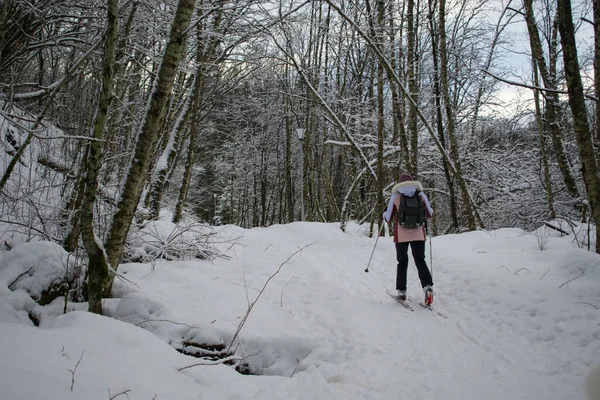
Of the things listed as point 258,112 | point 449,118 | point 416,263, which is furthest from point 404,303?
point 258,112

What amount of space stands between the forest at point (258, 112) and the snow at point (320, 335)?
26.0 inches

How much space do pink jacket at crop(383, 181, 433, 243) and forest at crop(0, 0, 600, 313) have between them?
1.49 m

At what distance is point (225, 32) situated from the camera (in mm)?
5992

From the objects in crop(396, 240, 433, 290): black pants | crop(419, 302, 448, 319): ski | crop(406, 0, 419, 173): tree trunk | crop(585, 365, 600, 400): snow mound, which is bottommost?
crop(585, 365, 600, 400): snow mound

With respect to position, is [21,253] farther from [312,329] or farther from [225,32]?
[225,32]

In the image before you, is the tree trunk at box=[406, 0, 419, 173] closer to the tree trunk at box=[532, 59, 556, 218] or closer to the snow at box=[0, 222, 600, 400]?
the tree trunk at box=[532, 59, 556, 218]

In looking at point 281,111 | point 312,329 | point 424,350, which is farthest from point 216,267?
point 281,111

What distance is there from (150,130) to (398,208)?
11.7 ft

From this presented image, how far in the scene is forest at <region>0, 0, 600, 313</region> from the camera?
330cm

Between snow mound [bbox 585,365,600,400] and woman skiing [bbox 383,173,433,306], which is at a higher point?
woman skiing [bbox 383,173,433,306]

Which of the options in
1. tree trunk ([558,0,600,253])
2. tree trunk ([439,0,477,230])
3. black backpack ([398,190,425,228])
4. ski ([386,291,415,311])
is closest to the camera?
tree trunk ([558,0,600,253])

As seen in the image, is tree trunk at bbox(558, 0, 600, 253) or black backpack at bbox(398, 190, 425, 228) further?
black backpack at bbox(398, 190, 425, 228)

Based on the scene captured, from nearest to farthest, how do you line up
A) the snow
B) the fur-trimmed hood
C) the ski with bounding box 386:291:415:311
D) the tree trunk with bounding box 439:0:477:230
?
the snow → the ski with bounding box 386:291:415:311 → the fur-trimmed hood → the tree trunk with bounding box 439:0:477:230

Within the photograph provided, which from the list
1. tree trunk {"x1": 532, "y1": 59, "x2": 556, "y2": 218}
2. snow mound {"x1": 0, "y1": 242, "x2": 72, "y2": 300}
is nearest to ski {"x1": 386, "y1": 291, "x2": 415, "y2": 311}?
snow mound {"x1": 0, "y1": 242, "x2": 72, "y2": 300}
